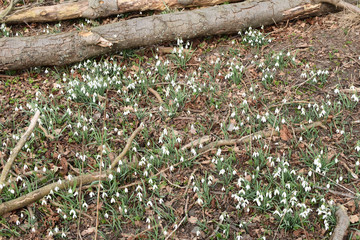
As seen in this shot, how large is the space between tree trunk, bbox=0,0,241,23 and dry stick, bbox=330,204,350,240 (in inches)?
189

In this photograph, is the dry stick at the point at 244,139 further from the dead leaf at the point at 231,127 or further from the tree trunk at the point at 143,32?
the tree trunk at the point at 143,32

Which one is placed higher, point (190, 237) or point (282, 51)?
point (282, 51)

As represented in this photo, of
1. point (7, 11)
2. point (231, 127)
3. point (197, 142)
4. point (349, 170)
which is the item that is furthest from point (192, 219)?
point (7, 11)

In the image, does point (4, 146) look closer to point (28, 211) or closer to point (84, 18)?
point (28, 211)

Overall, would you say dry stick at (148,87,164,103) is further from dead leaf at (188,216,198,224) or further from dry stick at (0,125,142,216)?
dead leaf at (188,216,198,224)

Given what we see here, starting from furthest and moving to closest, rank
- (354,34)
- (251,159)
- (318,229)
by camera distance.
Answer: (354,34) < (251,159) < (318,229)

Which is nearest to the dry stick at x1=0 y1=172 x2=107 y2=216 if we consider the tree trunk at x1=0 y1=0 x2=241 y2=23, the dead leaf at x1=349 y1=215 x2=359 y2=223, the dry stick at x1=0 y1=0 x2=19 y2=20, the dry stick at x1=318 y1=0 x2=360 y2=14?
the dead leaf at x1=349 y1=215 x2=359 y2=223

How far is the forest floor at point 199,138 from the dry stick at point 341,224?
8 centimetres

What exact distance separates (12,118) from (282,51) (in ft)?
14.2

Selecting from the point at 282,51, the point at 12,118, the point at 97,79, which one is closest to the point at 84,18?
the point at 97,79

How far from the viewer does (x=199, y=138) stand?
462 cm

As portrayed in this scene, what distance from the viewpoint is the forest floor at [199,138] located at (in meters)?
3.93

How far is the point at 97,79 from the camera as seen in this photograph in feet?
18.3

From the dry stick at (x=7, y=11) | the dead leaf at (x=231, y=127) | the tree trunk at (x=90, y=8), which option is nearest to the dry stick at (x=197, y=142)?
the dead leaf at (x=231, y=127)
